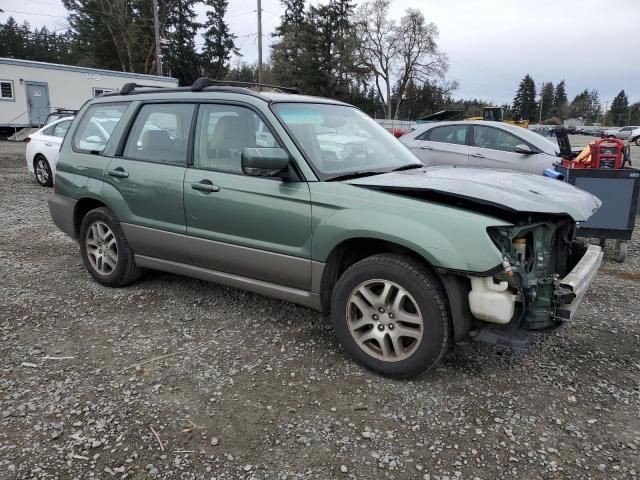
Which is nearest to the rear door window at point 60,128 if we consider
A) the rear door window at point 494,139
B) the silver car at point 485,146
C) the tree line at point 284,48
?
the silver car at point 485,146

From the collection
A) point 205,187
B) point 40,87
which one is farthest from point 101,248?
point 40,87

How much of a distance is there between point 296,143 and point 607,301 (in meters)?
3.33

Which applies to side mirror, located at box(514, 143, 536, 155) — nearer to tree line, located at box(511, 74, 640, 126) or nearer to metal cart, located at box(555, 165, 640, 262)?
metal cart, located at box(555, 165, 640, 262)

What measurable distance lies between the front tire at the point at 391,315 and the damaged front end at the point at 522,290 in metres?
0.25

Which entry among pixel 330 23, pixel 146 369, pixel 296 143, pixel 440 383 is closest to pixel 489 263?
pixel 440 383

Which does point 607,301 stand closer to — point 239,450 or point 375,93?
point 239,450

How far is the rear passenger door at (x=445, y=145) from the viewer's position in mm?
8531

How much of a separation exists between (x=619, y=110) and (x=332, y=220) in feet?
394

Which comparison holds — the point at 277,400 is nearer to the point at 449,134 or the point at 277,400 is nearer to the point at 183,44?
the point at 449,134

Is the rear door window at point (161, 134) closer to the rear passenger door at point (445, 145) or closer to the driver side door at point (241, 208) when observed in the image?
the driver side door at point (241, 208)

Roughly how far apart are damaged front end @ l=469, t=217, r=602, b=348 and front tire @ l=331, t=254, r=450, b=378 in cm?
25

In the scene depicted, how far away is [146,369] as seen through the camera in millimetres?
3318

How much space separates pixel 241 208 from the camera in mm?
3635

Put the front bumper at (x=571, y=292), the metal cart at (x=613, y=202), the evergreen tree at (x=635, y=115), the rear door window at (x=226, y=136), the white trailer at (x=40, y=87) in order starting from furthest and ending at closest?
the evergreen tree at (x=635, y=115) → the white trailer at (x=40, y=87) → the metal cart at (x=613, y=202) → the rear door window at (x=226, y=136) → the front bumper at (x=571, y=292)
